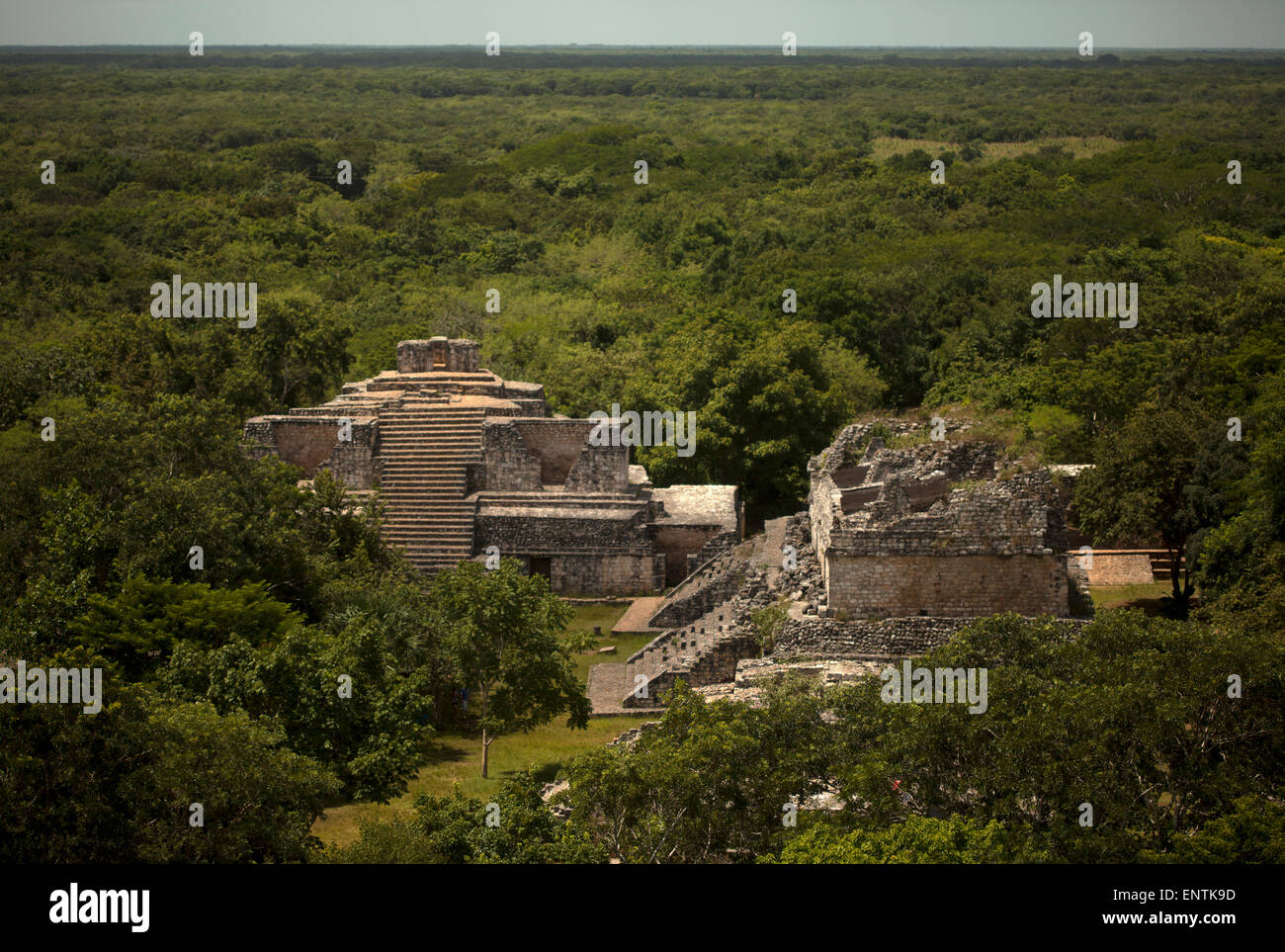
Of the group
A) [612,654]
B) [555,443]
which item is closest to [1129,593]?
[612,654]

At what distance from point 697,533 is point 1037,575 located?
1177 cm

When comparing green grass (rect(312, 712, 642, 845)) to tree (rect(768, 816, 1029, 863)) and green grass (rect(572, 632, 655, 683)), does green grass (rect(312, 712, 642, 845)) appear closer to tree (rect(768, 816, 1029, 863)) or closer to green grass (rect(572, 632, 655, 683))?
green grass (rect(572, 632, 655, 683))

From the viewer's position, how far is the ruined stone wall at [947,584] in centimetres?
2498

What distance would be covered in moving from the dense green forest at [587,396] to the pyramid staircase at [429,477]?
2089 mm

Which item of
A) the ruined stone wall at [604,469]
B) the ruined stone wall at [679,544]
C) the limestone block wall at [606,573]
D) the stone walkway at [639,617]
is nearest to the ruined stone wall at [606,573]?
the limestone block wall at [606,573]

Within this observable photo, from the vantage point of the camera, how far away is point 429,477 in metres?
36.2

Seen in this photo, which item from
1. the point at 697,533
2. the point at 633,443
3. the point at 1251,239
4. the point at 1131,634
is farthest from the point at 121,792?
the point at 1251,239

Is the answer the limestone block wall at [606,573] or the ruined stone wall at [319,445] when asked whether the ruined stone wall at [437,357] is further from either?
the limestone block wall at [606,573]

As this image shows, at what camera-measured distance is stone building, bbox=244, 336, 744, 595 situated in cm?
3475

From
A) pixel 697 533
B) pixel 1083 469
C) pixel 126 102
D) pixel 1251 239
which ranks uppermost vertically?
pixel 126 102

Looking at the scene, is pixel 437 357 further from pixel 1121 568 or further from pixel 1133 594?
pixel 1133 594

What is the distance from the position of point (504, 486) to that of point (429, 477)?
6.11 feet

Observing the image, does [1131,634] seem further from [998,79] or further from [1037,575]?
[998,79]

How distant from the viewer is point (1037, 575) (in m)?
25.0
